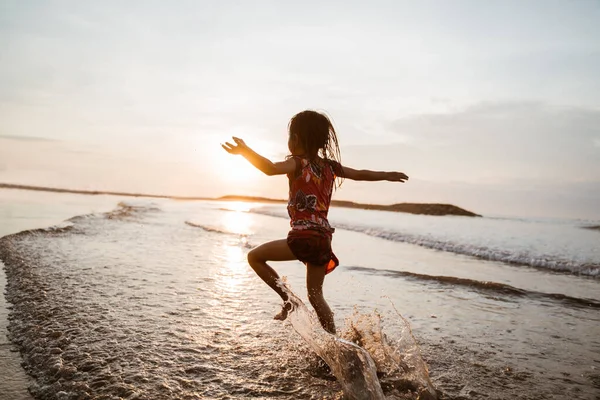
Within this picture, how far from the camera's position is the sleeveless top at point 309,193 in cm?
360

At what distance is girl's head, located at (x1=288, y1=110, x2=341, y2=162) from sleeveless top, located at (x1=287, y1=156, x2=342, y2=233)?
11 cm

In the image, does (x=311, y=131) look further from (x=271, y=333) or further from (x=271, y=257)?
(x=271, y=333)

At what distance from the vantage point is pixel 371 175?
3.95 m

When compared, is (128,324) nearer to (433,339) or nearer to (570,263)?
(433,339)

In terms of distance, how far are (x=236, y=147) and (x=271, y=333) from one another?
2054 mm

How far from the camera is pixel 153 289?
5.76 metres

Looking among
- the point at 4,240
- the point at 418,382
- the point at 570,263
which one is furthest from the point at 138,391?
the point at 570,263

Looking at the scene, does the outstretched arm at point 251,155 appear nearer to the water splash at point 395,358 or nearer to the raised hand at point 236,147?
the raised hand at point 236,147

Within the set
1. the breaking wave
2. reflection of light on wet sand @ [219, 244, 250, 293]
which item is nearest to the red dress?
reflection of light on wet sand @ [219, 244, 250, 293]

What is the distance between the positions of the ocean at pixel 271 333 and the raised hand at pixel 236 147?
146cm

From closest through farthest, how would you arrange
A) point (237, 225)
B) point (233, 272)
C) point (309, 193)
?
point (309, 193) → point (233, 272) → point (237, 225)

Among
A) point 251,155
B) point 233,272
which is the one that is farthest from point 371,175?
point 233,272

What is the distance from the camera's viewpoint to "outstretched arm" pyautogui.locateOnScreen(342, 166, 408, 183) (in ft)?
12.7

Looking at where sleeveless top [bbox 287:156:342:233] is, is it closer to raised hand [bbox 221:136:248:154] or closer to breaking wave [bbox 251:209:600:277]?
raised hand [bbox 221:136:248:154]
